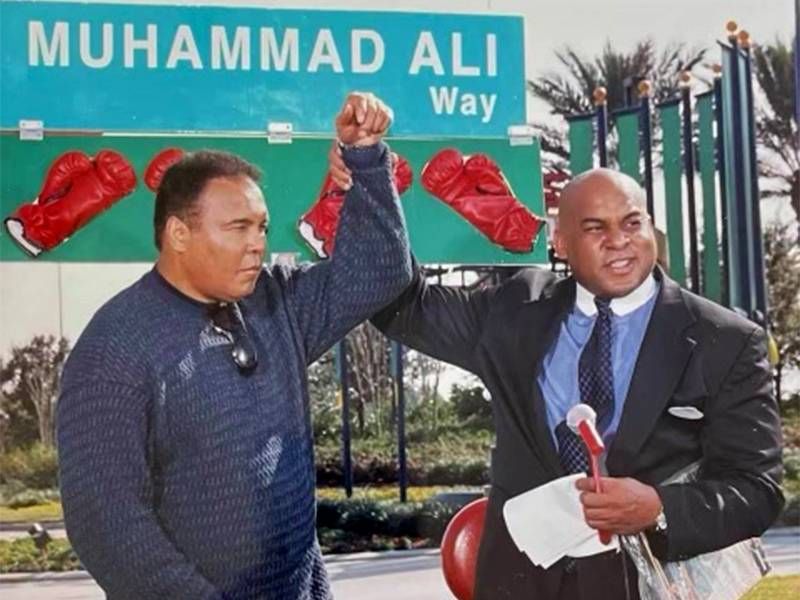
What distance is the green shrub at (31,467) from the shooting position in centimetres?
203

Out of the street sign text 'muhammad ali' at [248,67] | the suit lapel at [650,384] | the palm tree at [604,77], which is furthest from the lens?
the palm tree at [604,77]

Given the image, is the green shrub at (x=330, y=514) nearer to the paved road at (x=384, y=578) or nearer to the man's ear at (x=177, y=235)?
the paved road at (x=384, y=578)

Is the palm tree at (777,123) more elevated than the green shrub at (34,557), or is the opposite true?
the palm tree at (777,123)

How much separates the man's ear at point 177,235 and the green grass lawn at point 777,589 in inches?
50.5

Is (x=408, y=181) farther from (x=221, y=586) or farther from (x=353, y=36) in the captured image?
(x=221, y=586)

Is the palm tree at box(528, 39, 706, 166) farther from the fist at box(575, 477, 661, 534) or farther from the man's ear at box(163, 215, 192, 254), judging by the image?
the man's ear at box(163, 215, 192, 254)

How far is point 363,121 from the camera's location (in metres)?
1.87

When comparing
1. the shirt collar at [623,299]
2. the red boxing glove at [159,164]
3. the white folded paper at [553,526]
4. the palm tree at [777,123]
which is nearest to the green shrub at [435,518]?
the white folded paper at [553,526]

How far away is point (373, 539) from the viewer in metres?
2.17

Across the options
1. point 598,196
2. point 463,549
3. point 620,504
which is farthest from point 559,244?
point 463,549

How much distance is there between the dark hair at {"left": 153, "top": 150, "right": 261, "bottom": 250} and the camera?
5.98 ft

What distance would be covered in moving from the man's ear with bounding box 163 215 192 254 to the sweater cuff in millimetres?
296

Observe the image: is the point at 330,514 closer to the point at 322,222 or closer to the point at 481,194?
the point at 322,222

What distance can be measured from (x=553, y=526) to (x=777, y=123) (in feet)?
3.16
